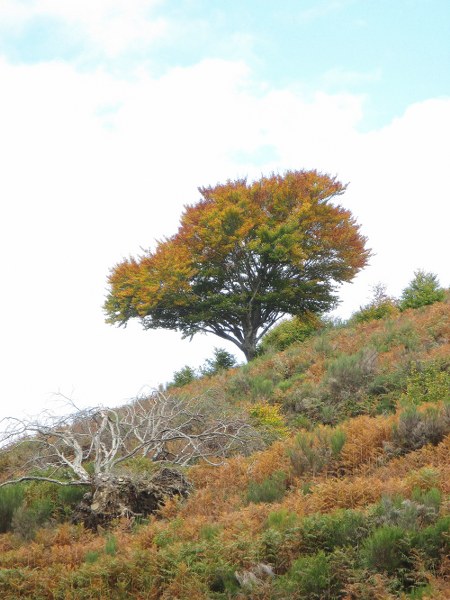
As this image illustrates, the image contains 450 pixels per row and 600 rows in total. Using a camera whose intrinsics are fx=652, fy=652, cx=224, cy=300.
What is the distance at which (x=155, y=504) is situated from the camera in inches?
368

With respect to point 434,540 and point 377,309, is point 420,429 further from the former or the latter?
point 377,309

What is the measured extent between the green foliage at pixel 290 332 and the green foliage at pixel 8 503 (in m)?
17.1

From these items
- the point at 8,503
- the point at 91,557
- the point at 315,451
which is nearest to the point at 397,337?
the point at 315,451

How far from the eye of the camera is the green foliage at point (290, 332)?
91.4 feet

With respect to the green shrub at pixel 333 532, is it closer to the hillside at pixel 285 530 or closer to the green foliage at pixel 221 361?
the hillside at pixel 285 530

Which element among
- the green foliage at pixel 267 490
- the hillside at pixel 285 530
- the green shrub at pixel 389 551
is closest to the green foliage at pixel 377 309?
the hillside at pixel 285 530

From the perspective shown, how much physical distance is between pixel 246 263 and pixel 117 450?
20.4m

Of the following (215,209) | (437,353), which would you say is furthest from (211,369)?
(437,353)

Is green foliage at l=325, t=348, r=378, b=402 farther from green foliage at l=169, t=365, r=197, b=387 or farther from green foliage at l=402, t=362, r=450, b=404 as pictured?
green foliage at l=169, t=365, r=197, b=387

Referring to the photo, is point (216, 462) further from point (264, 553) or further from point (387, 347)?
point (387, 347)

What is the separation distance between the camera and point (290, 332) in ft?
93.7

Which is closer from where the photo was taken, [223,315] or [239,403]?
[239,403]

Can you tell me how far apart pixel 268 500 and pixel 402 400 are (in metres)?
4.67

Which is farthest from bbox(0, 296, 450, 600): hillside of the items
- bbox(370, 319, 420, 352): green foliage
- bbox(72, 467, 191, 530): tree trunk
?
bbox(370, 319, 420, 352): green foliage
